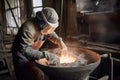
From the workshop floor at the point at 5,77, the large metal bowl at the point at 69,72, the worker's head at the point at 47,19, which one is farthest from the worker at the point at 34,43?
the workshop floor at the point at 5,77

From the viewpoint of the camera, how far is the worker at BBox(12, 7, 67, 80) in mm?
3795

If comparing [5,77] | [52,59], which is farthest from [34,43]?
[5,77]

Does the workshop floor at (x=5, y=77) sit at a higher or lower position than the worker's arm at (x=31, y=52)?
lower

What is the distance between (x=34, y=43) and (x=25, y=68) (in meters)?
0.50

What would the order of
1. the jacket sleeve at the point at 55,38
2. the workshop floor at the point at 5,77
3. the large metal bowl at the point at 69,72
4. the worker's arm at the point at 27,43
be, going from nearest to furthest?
the large metal bowl at the point at 69,72
the worker's arm at the point at 27,43
the jacket sleeve at the point at 55,38
the workshop floor at the point at 5,77

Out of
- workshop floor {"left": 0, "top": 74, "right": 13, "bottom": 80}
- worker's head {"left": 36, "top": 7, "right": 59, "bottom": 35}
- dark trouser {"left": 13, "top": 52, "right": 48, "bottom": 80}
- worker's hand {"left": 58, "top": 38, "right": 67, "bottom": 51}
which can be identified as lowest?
workshop floor {"left": 0, "top": 74, "right": 13, "bottom": 80}

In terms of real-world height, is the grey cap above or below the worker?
above

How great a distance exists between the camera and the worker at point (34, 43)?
12.5 feet

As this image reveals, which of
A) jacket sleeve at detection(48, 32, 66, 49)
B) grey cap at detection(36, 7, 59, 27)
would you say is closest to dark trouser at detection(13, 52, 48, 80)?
jacket sleeve at detection(48, 32, 66, 49)

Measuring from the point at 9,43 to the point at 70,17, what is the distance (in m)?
2.31

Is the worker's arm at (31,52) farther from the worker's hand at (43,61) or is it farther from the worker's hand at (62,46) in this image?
the worker's hand at (62,46)

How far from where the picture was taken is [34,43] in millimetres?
4199

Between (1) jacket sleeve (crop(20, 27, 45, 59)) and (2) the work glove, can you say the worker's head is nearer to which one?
(1) jacket sleeve (crop(20, 27, 45, 59))

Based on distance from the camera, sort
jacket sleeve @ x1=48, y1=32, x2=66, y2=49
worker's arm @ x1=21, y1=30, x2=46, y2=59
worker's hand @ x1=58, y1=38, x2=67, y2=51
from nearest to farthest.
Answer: worker's arm @ x1=21, y1=30, x2=46, y2=59 < worker's hand @ x1=58, y1=38, x2=67, y2=51 < jacket sleeve @ x1=48, y1=32, x2=66, y2=49
